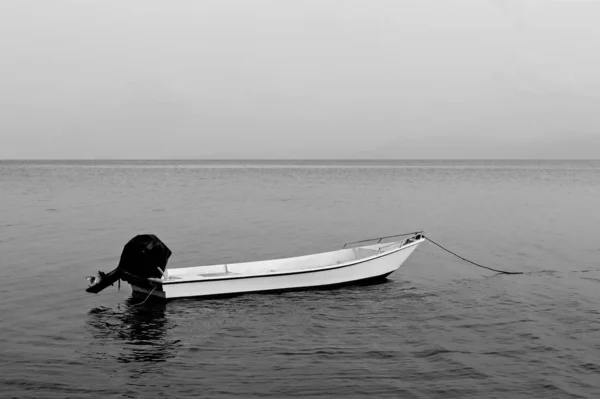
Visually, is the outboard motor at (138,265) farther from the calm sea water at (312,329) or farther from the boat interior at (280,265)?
the calm sea water at (312,329)

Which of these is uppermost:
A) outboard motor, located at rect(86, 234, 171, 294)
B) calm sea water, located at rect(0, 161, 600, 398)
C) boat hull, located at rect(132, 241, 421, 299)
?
outboard motor, located at rect(86, 234, 171, 294)

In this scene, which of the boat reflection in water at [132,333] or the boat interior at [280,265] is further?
the boat interior at [280,265]

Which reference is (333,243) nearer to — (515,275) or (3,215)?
(515,275)

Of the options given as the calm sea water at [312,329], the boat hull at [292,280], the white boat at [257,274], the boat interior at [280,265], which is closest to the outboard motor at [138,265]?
the white boat at [257,274]

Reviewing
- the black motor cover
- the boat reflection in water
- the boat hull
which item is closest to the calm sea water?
the boat reflection in water

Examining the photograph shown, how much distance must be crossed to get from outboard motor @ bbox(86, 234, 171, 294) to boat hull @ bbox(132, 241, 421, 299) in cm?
46

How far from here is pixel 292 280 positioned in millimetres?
16281

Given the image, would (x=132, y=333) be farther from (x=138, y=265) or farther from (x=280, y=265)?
(x=280, y=265)

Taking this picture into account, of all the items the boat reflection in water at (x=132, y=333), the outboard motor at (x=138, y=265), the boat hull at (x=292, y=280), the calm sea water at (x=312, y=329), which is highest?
the outboard motor at (x=138, y=265)

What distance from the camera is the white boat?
50.0 feet

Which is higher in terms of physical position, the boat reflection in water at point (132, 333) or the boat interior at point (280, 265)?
the boat interior at point (280, 265)

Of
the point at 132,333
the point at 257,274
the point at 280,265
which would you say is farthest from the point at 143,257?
the point at 280,265

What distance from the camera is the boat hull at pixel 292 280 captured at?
15383 mm

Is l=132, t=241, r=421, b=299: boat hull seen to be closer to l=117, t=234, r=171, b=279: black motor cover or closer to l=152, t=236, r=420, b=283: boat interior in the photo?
l=152, t=236, r=420, b=283: boat interior
